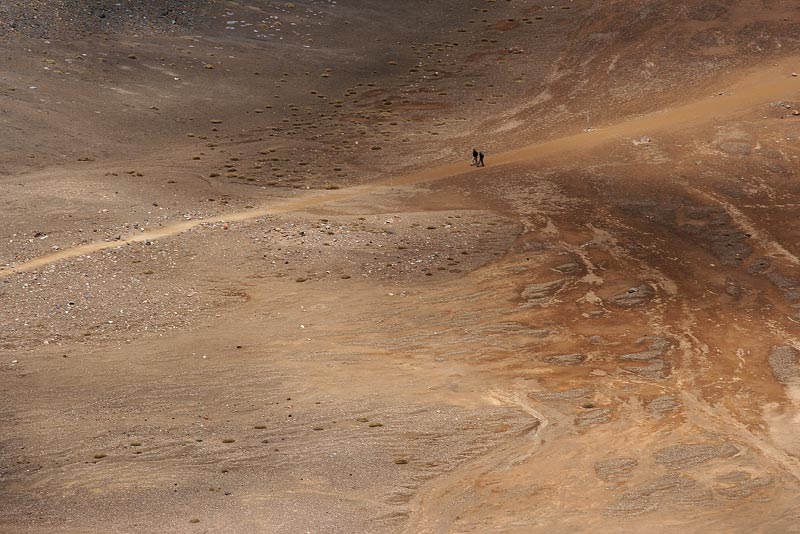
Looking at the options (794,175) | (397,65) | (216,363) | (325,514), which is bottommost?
(325,514)

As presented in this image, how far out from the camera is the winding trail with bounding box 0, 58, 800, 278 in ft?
116

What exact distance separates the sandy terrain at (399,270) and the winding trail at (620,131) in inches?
6.7

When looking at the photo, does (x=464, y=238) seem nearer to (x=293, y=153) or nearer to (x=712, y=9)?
(x=293, y=153)

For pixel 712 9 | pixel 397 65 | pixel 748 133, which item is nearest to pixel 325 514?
pixel 748 133

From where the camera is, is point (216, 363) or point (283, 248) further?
point (283, 248)

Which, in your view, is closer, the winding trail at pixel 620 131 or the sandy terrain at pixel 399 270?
the sandy terrain at pixel 399 270

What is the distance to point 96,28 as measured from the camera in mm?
48188

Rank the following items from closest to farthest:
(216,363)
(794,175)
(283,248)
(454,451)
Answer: (454,451)
(216,363)
(283,248)
(794,175)

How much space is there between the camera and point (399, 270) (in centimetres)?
3150

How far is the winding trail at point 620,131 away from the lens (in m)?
35.3

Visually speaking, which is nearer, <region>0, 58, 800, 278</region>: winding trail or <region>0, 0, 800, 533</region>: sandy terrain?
<region>0, 0, 800, 533</region>: sandy terrain

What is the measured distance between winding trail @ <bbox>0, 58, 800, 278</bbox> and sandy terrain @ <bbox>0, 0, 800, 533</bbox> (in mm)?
171

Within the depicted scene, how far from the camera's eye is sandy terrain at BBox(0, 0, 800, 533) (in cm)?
2295

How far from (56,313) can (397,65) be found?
23.7 meters
